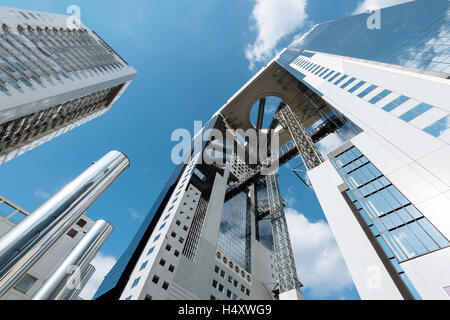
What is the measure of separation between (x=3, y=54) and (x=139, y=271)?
2638cm

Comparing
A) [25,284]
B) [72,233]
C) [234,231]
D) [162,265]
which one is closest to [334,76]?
[234,231]

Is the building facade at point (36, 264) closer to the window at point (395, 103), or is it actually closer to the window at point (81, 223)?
the window at point (81, 223)

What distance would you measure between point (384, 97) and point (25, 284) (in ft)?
153

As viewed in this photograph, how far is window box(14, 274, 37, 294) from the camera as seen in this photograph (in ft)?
86.5

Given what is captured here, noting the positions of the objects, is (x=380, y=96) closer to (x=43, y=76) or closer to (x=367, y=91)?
(x=367, y=91)

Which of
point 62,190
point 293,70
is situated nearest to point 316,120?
point 293,70

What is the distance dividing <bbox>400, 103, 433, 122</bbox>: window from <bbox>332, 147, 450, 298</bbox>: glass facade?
3.88 m

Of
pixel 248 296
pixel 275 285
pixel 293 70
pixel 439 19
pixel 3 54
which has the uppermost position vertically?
pixel 293 70

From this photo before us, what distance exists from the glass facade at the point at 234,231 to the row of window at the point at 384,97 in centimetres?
3094

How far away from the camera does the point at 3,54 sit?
64.1 ft

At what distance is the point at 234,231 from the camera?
43719 millimetres

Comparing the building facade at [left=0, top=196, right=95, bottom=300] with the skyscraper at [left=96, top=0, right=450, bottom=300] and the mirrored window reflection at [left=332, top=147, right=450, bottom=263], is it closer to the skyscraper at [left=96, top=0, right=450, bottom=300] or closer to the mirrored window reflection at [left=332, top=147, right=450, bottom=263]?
the skyscraper at [left=96, top=0, right=450, bottom=300]

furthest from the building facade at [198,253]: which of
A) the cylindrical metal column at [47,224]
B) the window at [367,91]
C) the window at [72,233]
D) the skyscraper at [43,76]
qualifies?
the window at [367,91]
